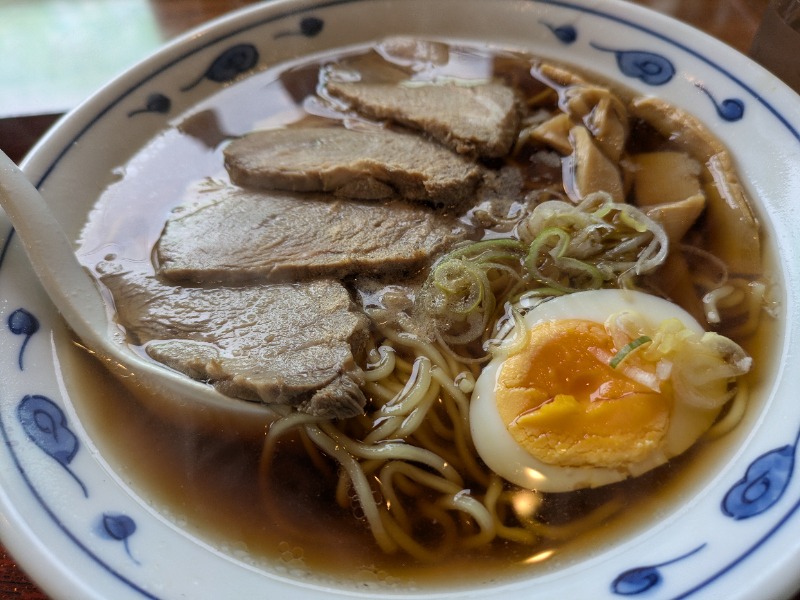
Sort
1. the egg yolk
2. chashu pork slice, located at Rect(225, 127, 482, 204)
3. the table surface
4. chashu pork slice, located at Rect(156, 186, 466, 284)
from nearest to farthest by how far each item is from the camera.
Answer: the egg yolk < chashu pork slice, located at Rect(156, 186, 466, 284) < chashu pork slice, located at Rect(225, 127, 482, 204) < the table surface

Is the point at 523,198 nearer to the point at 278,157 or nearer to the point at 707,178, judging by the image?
the point at 707,178

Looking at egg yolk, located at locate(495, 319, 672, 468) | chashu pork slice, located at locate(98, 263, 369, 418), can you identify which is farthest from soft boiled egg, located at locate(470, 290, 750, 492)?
chashu pork slice, located at locate(98, 263, 369, 418)

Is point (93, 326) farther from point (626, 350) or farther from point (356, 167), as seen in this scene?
point (626, 350)

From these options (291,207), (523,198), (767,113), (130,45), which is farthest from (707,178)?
(130,45)

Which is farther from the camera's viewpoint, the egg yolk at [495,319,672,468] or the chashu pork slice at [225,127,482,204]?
the chashu pork slice at [225,127,482,204]

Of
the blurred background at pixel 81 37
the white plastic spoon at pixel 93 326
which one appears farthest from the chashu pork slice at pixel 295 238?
the blurred background at pixel 81 37

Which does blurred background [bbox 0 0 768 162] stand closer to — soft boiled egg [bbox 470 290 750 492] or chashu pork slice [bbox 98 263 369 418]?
chashu pork slice [bbox 98 263 369 418]

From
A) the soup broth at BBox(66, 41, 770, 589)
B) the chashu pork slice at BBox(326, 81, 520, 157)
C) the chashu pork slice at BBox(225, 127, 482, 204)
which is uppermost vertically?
the chashu pork slice at BBox(326, 81, 520, 157)
